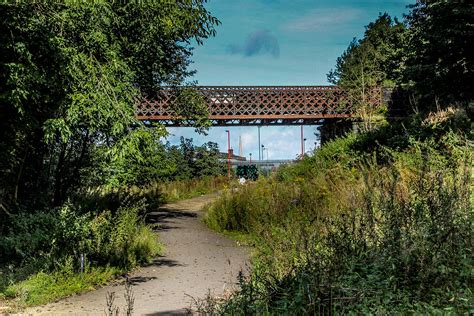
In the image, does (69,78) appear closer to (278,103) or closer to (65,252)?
(65,252)

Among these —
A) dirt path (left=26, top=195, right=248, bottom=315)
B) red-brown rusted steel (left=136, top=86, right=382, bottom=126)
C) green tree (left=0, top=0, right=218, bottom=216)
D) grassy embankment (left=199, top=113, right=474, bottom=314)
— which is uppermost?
red-brown rusted steel (left=136, top=86, right=382, bottom=126)

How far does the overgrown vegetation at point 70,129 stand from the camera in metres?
8.12

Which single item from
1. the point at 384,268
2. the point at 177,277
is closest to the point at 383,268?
the point at 384,268

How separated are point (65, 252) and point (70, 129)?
8.20ft

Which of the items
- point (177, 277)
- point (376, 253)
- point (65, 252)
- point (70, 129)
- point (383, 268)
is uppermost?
point (70, 129)

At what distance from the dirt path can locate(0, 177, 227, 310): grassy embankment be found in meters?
0.31

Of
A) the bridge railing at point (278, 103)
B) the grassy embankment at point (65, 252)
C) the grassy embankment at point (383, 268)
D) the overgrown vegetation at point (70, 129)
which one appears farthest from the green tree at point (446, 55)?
the bridge railing at point (278, 103)

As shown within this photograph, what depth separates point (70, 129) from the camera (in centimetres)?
1003

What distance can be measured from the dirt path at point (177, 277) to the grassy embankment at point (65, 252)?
0.31m

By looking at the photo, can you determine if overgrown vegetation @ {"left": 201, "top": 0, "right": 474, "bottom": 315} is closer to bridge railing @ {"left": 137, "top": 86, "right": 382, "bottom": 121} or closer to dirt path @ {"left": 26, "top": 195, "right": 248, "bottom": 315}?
dirt path @ {"left": 26, "top": 195, "right": 248, "bottom": 315}

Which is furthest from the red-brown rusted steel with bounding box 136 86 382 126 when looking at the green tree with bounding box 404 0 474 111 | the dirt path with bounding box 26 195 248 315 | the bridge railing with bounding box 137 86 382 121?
the dirt path with bounding box 26 195 248 315

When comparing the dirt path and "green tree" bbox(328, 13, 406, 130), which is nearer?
the dirt path

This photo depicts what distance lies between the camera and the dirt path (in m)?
6.80

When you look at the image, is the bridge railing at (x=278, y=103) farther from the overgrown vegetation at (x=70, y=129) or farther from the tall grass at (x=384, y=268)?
the tall grass at (x=384, y=268)
